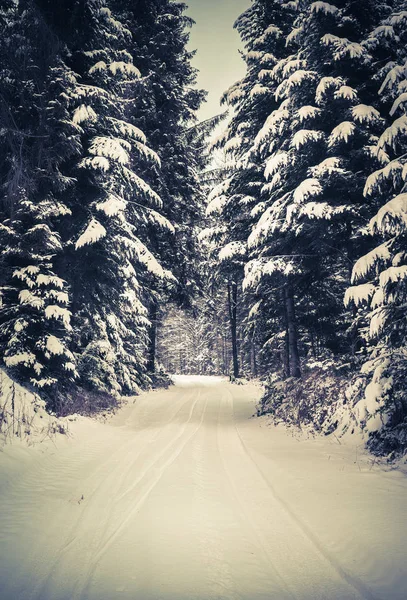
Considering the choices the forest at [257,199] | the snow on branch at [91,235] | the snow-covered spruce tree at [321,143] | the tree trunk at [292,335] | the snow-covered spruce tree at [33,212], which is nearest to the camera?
the forest at [257,199]

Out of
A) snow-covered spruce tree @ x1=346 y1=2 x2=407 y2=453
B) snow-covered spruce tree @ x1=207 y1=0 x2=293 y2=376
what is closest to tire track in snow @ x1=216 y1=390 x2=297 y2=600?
snow-covered spruce tree @ x1=346 y1=2 x2=407 y2=453

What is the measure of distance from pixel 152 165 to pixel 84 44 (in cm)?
584

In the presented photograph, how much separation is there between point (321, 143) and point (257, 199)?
348 centimetres

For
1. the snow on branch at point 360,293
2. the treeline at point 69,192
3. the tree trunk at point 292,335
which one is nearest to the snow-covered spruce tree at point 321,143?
the tree trunk at point 292,335

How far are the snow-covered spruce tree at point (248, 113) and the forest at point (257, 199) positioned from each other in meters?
0.06

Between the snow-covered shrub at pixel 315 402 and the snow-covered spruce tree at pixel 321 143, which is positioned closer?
the snow-covered shrub at pixel 315 402

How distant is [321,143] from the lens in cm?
850

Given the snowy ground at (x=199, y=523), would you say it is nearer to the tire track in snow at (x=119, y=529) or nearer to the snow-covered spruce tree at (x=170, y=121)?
the tire track in snow at (x=119, y=529)

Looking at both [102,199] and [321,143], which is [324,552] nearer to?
[321,143]

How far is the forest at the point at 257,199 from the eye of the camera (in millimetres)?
6133

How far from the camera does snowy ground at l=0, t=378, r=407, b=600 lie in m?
2.51

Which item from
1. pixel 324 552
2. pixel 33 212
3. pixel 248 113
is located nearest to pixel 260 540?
pixel 324 552

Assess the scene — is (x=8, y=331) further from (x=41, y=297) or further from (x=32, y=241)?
(x=32, y=241)

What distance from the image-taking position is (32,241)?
761 centimetres
